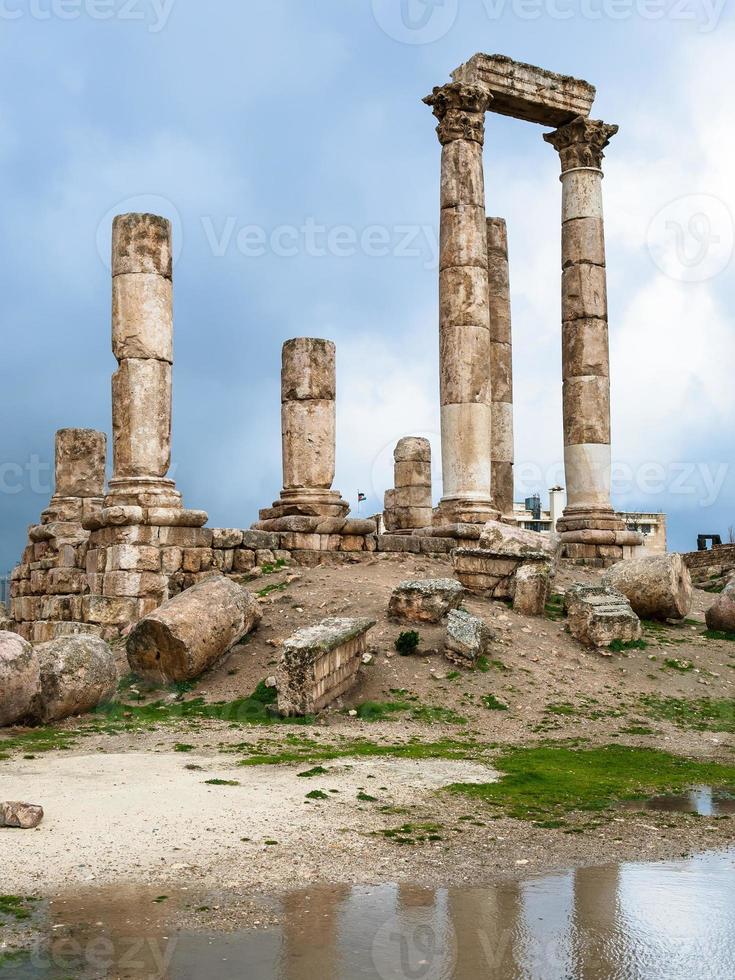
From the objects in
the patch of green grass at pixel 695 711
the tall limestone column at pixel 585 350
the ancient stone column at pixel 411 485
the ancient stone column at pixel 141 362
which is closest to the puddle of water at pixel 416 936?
the patch of green grass at pixel 695 711

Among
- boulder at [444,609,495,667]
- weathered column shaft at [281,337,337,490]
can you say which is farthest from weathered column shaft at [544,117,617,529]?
boulder at [444,609,495,667]

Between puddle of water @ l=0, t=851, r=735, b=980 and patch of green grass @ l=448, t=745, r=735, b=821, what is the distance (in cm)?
210

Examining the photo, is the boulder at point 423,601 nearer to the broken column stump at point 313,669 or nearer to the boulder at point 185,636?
the broken column stump at point 313,669

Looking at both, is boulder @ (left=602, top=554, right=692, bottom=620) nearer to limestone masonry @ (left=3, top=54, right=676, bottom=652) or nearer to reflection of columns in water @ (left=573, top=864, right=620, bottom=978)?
limestone masonry @ (left=3, top=54, right=676, bottom=652)

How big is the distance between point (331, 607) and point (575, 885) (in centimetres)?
893

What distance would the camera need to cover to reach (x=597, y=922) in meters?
5.53

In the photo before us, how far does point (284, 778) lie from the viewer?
8.73 meters

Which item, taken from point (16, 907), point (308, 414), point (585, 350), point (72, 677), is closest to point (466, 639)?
point (72, 677)

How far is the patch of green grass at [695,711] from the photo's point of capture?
12.3m

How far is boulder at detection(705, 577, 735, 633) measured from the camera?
1583 cm

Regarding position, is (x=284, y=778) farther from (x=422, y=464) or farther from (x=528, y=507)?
(x=528, y=507)

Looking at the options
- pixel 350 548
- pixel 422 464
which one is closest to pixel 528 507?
pixel 422 464

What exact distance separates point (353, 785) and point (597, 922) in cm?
325

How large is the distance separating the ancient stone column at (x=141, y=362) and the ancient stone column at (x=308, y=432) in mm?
3126
